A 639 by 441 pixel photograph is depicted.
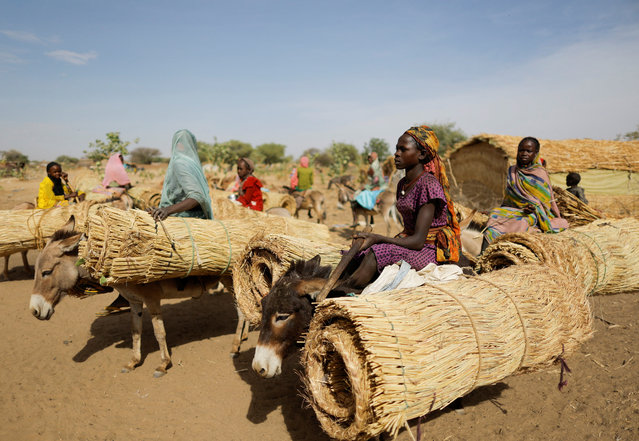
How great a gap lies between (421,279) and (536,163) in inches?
147

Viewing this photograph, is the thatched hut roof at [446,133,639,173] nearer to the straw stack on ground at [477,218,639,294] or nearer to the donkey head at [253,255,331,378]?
the straw stack on ground at [477,218,639,294]

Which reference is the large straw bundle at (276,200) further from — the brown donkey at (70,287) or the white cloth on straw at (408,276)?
the white cloth on straw at (408,276)

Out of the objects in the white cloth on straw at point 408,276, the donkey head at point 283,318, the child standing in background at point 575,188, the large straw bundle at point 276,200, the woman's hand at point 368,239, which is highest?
the child standing in background at point 575,188

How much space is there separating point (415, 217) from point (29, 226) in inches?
302

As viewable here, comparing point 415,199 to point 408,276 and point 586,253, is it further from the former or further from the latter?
point 586,253

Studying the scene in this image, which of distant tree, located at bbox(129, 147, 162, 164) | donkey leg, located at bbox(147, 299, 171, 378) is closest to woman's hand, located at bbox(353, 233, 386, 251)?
donkey leg, located at bbox(147, 299, 171, 378)

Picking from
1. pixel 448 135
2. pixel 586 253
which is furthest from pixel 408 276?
pixel 448 135

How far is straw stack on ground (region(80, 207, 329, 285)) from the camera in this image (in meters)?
3.82

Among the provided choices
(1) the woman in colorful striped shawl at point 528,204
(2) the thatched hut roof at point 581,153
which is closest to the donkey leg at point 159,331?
(1) the woman in colorful striped shawl at point 528,204

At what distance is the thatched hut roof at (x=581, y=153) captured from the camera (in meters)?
12.5

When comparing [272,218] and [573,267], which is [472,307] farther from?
[272,218]

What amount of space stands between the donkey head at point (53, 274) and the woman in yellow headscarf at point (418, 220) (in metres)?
3.59

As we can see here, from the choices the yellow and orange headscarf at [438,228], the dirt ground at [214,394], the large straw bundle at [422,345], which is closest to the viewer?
the large straw bundle at [422,345]

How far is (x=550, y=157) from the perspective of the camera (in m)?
12.8
